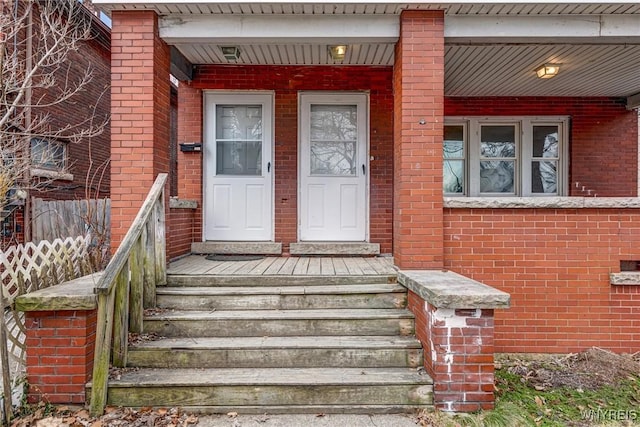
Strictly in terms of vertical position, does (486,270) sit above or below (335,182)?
below

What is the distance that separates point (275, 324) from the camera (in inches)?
135

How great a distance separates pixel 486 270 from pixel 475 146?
341cm

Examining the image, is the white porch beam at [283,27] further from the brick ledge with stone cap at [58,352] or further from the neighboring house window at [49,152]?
the neighboring house window at [49,152]

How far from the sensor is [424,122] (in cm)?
393

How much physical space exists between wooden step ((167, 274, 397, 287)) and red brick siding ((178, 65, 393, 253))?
5.34ft

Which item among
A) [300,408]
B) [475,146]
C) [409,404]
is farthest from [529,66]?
[300,408]

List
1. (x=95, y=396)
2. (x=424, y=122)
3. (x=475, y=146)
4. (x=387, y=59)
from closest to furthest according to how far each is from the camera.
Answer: (x=95, y=396) < (x=424, y=122) < (x=387, y=59) < (x=475, y=146)

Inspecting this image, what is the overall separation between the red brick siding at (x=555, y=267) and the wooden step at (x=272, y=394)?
1.57 meters

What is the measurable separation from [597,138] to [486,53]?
10.5 feet

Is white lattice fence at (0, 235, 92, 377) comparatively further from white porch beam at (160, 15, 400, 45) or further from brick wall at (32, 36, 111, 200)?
brick wall at (32, 36, 111, 200)

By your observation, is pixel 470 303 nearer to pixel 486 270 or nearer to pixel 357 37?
pixel 486 270

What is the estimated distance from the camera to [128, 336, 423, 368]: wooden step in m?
3.12

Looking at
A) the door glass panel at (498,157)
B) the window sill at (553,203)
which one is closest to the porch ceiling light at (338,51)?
the window sill at (553,203)

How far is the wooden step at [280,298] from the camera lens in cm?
365
